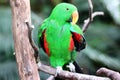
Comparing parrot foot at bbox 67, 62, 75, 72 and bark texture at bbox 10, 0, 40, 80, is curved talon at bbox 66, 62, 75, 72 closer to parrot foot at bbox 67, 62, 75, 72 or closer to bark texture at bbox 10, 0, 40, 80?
parrot foot at bbox 67, 62, 75, 72

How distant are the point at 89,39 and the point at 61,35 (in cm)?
165

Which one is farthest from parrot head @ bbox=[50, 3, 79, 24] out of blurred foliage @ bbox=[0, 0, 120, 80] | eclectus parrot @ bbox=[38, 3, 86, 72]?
blurred foliage @ bbox=[0, 0, 120, 80]

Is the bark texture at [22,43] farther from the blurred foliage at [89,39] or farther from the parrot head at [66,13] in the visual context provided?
the blurred foliage at [89,39]

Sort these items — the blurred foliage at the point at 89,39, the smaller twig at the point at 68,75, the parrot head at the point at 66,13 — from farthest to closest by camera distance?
the blurred foliage at the point at 89,39 < the parrot head at the point at 66,13 < the smaller twig at the point at 68,75

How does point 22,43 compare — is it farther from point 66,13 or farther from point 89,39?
point 89,39

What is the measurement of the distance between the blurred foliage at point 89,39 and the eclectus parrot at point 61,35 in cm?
100

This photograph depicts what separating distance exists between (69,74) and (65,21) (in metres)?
0.24

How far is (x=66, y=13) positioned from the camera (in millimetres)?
1361

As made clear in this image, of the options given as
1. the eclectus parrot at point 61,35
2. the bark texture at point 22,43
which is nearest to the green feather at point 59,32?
the eclectus parrot at point 61,35

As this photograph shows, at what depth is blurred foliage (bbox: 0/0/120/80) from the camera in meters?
2.51

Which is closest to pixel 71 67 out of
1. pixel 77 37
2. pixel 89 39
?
pixel 77 37

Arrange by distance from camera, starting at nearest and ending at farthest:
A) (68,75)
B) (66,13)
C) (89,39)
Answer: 1. (68,75)
2. (66,13)
3. (89,39)

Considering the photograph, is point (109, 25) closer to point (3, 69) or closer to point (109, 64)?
point (109, 64)

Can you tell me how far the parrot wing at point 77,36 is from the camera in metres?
1.36
